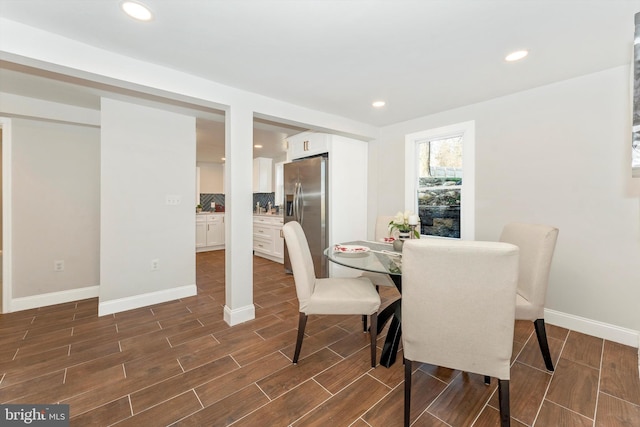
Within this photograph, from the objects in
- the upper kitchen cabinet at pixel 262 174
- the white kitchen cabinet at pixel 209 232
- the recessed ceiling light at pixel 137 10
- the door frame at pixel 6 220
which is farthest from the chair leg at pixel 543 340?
the white kitchen cabinet at pixel 209 232

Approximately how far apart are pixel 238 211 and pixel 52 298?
254 centimetres

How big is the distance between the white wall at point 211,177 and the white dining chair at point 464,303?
657cm

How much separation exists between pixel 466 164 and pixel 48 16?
3.67m

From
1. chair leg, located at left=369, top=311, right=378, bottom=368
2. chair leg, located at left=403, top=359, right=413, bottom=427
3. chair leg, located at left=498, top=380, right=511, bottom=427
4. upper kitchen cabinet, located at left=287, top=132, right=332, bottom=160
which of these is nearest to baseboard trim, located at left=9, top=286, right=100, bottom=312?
upper kitchen cabinet, located at left=287, top=132, right=332, bottom=160

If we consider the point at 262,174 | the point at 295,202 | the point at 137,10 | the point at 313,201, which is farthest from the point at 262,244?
the point at 137,10

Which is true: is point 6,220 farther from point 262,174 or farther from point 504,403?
point 504,403

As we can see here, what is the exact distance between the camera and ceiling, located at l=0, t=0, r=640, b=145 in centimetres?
143

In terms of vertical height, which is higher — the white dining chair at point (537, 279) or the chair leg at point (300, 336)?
the white dining chair at point (537, 279)

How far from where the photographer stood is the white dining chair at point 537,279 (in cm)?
167

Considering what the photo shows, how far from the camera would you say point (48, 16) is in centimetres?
149

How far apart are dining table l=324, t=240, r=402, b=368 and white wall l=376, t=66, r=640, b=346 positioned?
4.96ft

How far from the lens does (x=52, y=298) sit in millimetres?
2924

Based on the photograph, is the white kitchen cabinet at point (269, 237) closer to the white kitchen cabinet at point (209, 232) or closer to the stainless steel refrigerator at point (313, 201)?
the stainless steel refrigerator at point (313, 201)

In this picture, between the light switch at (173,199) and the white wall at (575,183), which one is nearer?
the white wall at (575,183)
